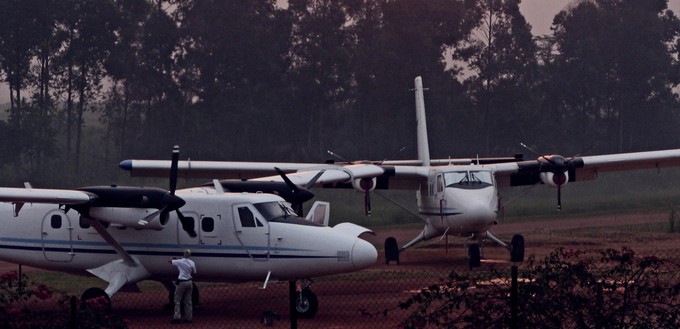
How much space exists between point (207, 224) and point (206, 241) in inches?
11.3

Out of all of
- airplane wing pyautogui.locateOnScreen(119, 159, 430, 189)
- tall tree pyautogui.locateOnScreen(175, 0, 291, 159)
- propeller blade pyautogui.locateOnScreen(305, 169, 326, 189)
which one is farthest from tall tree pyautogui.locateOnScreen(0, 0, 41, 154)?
propeller blade pyautogui.locateOnScreen(305, 169, 326, 189)

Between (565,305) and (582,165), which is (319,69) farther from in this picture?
(565,305)

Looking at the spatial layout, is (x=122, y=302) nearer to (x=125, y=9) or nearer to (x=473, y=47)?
(x=125, y=9)

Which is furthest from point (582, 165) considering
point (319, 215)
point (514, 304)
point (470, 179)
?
point (514, 304)

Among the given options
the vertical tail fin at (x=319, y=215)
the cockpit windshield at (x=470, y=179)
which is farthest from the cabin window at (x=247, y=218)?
the cockpit windshield at (x=470, y=179)

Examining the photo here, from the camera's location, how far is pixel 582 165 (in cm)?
3014

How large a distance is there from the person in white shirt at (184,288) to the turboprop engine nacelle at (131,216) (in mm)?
908

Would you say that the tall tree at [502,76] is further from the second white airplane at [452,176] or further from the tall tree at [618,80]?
the second white airplane at [452,176]

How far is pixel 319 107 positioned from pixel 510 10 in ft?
52.4

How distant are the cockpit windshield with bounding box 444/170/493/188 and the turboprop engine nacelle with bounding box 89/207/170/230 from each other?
400 inches

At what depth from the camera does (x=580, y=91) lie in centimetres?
8325

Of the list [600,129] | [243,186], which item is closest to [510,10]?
[600,129]

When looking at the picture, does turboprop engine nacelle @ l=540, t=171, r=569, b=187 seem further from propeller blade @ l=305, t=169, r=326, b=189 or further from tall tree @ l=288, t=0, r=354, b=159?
tall tree @ l=288, t=0, r=354, b=159

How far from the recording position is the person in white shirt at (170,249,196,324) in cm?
1920
